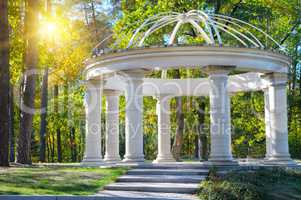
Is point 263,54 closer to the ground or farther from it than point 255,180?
farther from it

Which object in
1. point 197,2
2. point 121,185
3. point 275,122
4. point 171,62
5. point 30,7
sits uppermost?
point 197,2

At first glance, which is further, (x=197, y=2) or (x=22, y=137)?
(x=197, y=2)

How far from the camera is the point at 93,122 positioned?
21516mm

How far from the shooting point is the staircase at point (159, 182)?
14.0 metres

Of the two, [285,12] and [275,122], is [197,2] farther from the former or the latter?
[275,122]

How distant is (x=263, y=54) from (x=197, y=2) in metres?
14.4

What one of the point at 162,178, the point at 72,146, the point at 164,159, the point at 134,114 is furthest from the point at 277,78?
the point at 72,146

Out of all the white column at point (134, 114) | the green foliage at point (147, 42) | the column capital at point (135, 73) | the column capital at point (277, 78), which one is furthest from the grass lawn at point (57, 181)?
the green foliage at point (147, 42)

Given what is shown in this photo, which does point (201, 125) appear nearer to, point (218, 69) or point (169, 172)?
point (218, 69)

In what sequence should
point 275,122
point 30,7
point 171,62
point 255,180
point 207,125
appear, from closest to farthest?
point 255,180 < point 171,62 < point 275,122 < point 30,7 < point 207,125

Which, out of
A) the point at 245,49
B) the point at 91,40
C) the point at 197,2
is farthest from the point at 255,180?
the point at 91,40

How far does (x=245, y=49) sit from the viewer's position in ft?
61.1

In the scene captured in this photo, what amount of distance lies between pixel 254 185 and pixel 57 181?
709 cm

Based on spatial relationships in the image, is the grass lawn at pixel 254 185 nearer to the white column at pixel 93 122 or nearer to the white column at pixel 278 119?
the white column at pixel 278 119
